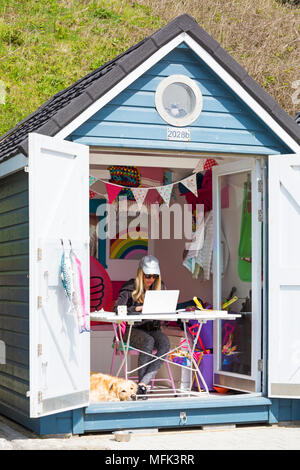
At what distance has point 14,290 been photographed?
294 inches

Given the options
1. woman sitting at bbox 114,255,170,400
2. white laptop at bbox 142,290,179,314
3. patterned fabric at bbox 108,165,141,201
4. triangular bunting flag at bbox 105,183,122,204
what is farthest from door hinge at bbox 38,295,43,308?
patterned fabric at bbox 108,165,141,201

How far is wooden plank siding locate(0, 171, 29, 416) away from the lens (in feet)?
23.3

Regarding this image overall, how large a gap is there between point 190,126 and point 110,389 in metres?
2.58

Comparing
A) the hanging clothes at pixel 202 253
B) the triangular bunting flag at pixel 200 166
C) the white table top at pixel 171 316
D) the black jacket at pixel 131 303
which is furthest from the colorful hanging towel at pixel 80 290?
the triangular bunting flag at pixel 200 166

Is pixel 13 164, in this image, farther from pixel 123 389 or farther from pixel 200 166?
pixel 200 166

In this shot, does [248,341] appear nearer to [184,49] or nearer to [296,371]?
[296,371]

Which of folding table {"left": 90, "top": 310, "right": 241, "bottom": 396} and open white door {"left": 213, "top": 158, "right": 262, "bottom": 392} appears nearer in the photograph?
folding table {"left": 90, "top": 310, "right": 241, "bottom": 396}

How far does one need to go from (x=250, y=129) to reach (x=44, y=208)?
2292 millimetres

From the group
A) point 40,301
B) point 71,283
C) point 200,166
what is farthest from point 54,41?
point 40,301

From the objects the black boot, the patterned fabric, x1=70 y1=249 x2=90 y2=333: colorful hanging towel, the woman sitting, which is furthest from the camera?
the patterned fabric

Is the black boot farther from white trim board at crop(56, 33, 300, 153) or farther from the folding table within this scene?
white trim board at crop(56, 33, 300, 153)

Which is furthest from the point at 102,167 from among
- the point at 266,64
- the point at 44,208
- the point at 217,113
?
the point at 266,64

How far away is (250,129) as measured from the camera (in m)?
7.67

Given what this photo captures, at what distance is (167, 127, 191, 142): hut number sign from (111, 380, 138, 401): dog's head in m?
2.33
